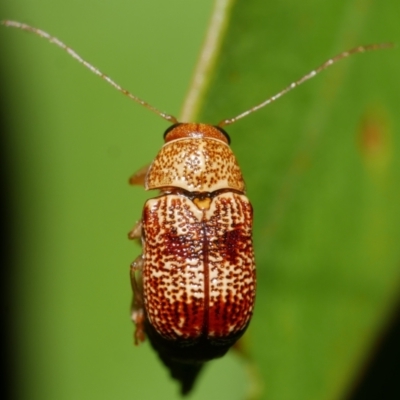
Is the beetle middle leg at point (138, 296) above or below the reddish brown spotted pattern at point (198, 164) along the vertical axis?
below

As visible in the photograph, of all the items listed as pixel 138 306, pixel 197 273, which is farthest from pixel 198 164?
pixel 138 306

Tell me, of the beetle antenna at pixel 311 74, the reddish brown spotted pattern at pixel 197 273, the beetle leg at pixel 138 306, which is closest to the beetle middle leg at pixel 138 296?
the beetle leg at pixel 138 306

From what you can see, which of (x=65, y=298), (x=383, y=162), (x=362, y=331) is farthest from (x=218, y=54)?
(x=65, y=298)

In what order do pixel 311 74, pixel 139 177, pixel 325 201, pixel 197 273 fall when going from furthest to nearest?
pixel 139 177 → pixel 325 201 → pixel 311 74 → pixel 197 273

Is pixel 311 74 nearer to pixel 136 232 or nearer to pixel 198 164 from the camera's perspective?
pixel 198 164

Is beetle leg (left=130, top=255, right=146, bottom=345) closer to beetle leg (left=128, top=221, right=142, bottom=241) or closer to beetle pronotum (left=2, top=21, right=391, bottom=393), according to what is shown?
beetle pronotum (left=2, top=21, right=391, bottom=393)

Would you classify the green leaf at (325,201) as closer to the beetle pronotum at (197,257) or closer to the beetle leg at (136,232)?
the beetle pronotum at (197,257)

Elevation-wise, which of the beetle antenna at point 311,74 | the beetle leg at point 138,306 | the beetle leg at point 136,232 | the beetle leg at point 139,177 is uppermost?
the beetle antenna at point 311,74
